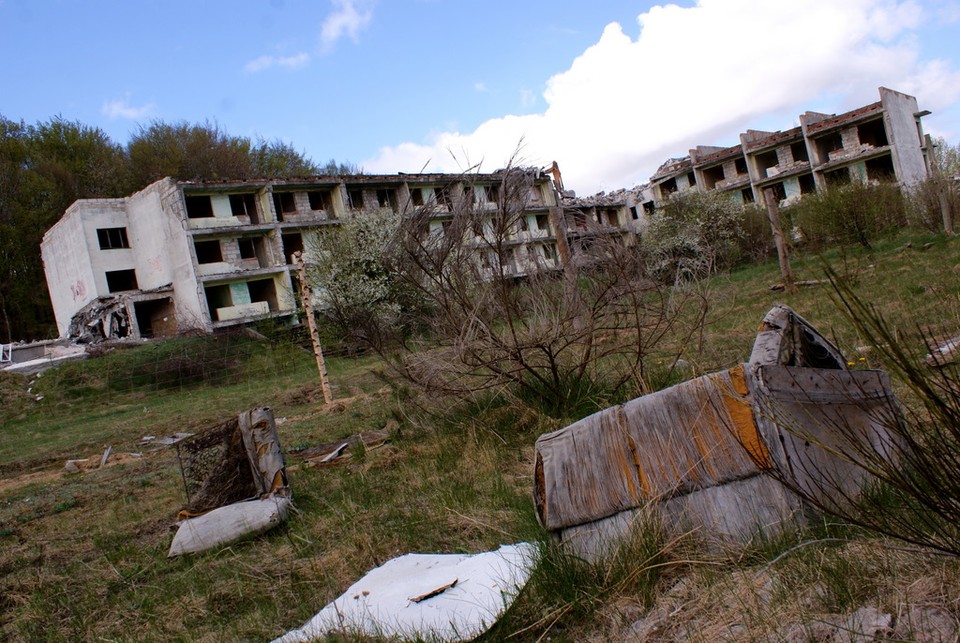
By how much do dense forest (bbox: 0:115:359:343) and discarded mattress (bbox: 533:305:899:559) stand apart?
1506 inches

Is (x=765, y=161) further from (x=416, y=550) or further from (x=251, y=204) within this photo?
(x=416, y=550)

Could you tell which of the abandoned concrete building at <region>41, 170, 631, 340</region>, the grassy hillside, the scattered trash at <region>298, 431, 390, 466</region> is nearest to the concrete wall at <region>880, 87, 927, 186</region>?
the abandoned concrete building at <region>41, 170, 631, 340</region>

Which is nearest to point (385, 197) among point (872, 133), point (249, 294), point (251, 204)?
point (251, 204)

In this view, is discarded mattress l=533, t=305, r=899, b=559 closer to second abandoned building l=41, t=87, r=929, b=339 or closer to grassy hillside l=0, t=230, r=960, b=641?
grassy hillside l=0, t=230, r=960, b=641

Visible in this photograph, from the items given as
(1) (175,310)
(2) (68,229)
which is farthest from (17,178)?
(1) (175,310)

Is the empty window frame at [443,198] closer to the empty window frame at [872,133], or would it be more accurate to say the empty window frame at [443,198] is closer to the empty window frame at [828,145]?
the empty window frame at [828,145]

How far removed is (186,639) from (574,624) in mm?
2094

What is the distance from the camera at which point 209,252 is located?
36062mm

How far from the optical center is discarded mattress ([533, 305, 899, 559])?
3082mm

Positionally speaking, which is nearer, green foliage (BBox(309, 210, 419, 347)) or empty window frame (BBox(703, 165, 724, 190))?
green foliage (BBox(309, 210, 419, 347))

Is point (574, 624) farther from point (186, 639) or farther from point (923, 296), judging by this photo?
point (923, 296)

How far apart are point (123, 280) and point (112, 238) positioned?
89.3 inches

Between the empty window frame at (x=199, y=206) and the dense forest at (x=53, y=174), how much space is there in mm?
2151

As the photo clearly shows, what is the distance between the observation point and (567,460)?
3564 mm
